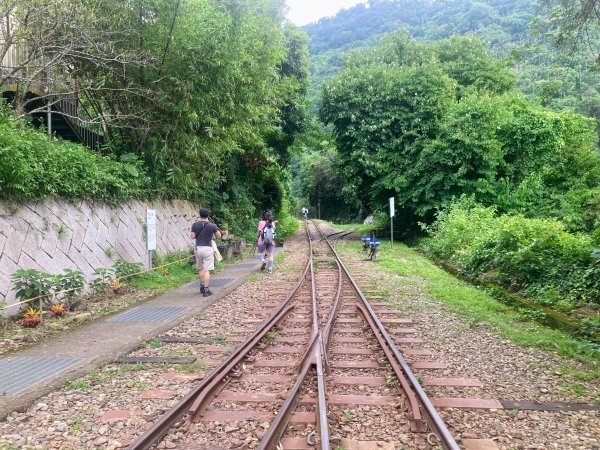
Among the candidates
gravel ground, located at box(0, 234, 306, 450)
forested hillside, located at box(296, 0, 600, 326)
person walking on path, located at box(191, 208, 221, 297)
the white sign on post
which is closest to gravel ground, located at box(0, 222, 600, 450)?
gravel ground, located at box(0, 234, 306, 450)

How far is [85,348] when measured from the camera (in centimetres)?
568

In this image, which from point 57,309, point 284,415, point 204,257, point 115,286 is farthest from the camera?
point 204,257

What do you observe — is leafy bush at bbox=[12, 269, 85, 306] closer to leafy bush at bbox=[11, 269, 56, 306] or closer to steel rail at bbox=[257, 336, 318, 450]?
leafy bush at bbox=[11, 269, 56, 306]

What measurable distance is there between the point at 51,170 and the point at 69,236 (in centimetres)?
133

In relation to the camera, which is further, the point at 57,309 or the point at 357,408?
the point at 57,309

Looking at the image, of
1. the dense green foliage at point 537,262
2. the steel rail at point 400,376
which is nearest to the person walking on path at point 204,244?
the steel rail at point 400,376

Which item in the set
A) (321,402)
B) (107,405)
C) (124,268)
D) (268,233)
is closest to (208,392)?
(107,405)

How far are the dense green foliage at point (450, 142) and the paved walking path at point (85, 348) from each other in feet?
46.2

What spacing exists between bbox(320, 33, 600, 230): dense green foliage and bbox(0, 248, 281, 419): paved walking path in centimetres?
1409

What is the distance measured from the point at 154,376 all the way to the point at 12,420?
54.6 inches

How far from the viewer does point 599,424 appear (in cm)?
→ 379

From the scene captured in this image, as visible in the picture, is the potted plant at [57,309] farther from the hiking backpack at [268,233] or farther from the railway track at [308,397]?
the hiking backpack at [268,233]

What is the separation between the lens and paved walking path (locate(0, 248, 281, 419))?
439cm

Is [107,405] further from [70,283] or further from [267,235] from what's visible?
[267,235]
